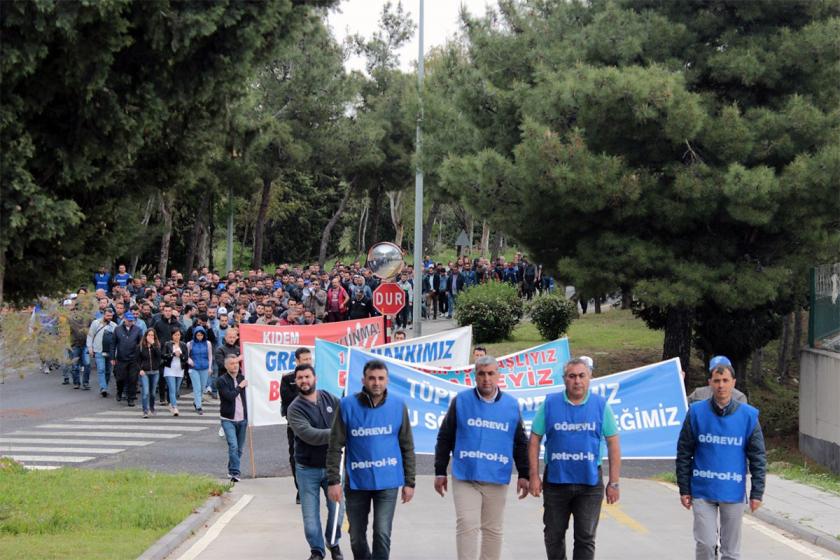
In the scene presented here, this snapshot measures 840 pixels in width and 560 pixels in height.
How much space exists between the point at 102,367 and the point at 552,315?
12120 mm

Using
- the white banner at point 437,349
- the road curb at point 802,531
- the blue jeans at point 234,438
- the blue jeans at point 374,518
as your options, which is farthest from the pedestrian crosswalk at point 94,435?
the road curb at point 802,531

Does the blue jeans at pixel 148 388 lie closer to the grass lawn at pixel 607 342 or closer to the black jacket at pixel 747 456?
the grass lawn at pixel 607 342

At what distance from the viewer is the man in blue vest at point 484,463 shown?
8.56 meters

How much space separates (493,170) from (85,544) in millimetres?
13408

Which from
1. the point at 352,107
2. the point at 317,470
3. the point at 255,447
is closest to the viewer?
the point at 317,470

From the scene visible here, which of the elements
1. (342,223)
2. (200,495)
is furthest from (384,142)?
(200,495)

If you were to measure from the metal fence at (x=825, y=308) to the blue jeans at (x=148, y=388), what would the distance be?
12.1 meters

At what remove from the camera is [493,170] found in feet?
72.9

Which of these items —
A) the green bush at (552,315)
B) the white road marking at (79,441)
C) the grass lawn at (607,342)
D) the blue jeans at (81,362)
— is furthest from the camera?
the green bush at (552,315)

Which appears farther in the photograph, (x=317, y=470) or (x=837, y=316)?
(x=837, y=316)

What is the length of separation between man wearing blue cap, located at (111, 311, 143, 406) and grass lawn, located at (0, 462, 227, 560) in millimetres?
8181

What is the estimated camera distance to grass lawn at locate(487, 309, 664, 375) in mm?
28047

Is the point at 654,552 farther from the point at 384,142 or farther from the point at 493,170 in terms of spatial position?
the point at 384,142

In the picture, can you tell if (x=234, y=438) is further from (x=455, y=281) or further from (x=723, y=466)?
(x=455, y=281)
